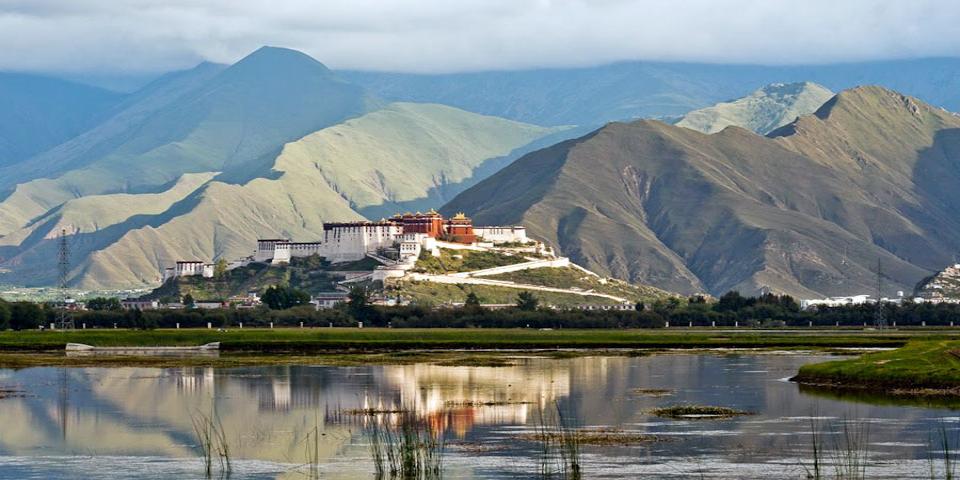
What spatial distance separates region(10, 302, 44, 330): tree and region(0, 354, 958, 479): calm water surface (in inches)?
2281

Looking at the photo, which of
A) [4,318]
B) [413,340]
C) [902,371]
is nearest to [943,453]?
[902,371]

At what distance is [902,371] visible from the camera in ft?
260

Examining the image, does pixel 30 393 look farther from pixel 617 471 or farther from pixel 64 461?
pixel 617 471

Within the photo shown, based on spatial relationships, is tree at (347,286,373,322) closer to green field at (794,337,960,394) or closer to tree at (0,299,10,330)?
tree at (0,299,10,330)

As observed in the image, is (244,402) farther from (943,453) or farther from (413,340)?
(413,340)

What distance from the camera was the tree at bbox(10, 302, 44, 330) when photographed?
156 m

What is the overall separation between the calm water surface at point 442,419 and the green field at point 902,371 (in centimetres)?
232

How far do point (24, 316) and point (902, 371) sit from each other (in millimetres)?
96438

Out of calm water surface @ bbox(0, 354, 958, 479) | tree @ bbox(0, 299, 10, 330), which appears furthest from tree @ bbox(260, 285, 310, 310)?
calm water surface @ bbox(0, 354, 958, 479)

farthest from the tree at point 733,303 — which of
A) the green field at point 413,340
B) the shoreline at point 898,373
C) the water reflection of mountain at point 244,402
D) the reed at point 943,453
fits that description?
the reed at point 943,453

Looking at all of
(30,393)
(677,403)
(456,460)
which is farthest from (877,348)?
(456,460)

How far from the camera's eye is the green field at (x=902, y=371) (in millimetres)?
76562

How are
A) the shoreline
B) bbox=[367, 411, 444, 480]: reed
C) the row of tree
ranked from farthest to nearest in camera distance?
the row of tree → the shoreline → bbox=[367, 411, 444, 480]: reed

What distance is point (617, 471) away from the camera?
169 feet
